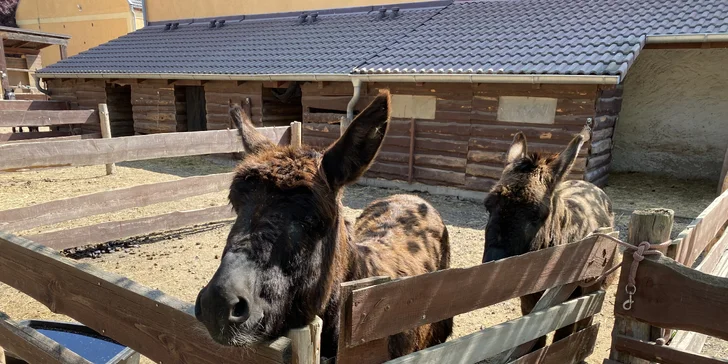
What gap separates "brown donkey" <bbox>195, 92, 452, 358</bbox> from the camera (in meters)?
1.38

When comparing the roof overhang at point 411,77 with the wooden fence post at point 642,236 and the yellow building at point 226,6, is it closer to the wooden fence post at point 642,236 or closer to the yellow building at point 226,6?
the yellow building at point 226,6

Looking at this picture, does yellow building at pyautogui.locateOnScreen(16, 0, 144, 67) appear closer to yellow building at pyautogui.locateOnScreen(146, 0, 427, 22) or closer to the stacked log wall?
yellow building at pyautogui.locateOnScreen(146, 0, 427, 22)

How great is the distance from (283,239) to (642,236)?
77.4 inches

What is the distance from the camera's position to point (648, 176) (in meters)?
11.0

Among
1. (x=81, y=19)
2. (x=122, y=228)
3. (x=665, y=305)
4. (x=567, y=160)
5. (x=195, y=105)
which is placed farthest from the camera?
(x=81, y=19)

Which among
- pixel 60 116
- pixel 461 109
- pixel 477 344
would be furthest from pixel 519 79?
pixel 60 116

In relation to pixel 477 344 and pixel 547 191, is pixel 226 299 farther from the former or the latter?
pixel 547 191

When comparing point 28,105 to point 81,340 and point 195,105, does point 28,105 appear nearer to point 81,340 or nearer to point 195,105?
point 195,105

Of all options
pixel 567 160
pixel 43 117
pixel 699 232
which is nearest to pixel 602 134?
pixel 699 232

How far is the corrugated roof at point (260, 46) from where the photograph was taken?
12.3 m

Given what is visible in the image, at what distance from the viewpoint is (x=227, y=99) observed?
45.2 ft

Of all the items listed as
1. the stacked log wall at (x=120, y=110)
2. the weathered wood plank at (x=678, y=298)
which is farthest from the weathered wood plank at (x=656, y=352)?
the stacked log wall at (x=120, y=110)

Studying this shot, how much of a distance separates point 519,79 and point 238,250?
8113mm

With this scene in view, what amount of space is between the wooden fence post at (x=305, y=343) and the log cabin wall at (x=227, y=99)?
12120 millimetres
